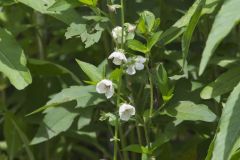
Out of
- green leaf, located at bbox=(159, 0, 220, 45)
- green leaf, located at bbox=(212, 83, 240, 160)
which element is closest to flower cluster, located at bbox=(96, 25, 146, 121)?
green leaf, located at bbox=(159, 0, 220, 45)

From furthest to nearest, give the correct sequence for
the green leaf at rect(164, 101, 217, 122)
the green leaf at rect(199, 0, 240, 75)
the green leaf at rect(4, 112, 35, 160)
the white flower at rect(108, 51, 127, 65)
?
the green leaf at rect(4, 112, 35, 160)
the green leaf at rect(164, 101, 217, 122)
the white flower at rect(108, 51, 127, 65)
the green leaf at rect(199, 0, 240, 75)

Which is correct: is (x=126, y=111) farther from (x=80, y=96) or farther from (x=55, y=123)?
(x=55, y=123)

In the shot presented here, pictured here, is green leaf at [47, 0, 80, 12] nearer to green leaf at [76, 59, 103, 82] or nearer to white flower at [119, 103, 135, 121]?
green leaf at [76, 59, 103, 82]

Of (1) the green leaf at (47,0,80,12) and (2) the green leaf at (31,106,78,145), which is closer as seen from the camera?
(1) the green leaf at (47,0,80,12)

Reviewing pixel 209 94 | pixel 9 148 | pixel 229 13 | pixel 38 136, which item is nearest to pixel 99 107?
pixel 38 136

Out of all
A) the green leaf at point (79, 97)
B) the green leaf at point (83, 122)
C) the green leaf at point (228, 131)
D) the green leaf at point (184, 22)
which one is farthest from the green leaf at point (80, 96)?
the green leaf at point (228, 131)
